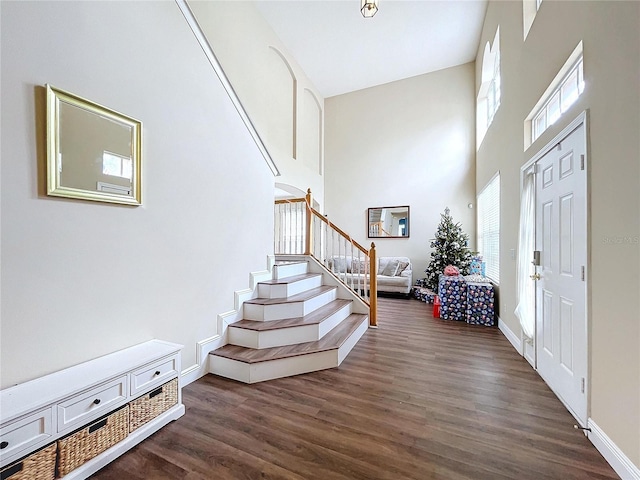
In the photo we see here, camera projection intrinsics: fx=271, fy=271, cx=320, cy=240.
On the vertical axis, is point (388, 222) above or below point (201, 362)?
above

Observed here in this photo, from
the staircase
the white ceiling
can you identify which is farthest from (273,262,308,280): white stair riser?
→ the white ceiling

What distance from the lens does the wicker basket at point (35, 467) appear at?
121cm

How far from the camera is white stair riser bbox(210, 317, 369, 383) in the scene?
97.2 inches

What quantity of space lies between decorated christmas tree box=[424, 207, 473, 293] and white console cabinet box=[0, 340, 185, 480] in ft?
17.3

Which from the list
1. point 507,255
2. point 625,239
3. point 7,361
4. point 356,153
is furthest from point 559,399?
point 356,153

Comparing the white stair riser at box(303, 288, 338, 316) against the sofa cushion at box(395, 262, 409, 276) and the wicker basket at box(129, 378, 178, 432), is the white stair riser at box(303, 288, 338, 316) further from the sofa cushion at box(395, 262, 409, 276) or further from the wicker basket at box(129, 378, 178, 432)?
the sofa cushion at box(395, 262, 409, 276)

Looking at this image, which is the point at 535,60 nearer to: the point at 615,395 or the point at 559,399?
the point at 615,395

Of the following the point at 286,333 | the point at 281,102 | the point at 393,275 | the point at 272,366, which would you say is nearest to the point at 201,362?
the point at 272,366

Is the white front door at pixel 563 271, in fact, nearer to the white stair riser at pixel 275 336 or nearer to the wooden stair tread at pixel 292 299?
the white stair riser at pixel 275 336

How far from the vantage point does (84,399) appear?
1456 millimetres

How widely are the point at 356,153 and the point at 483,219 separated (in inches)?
141

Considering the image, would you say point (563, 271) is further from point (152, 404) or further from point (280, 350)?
point (152, 404)

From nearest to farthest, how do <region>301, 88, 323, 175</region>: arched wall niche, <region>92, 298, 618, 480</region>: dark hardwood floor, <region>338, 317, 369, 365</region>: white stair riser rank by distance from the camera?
1. <region>92, 298, 618, 480</region>: dark hardwood floor
2. <region>338, 317, 369, 365</region>: white stair riser
3. <region>301, 88, 323, 175</region>: arched wall niche

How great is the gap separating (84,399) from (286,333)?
65.2 inches
